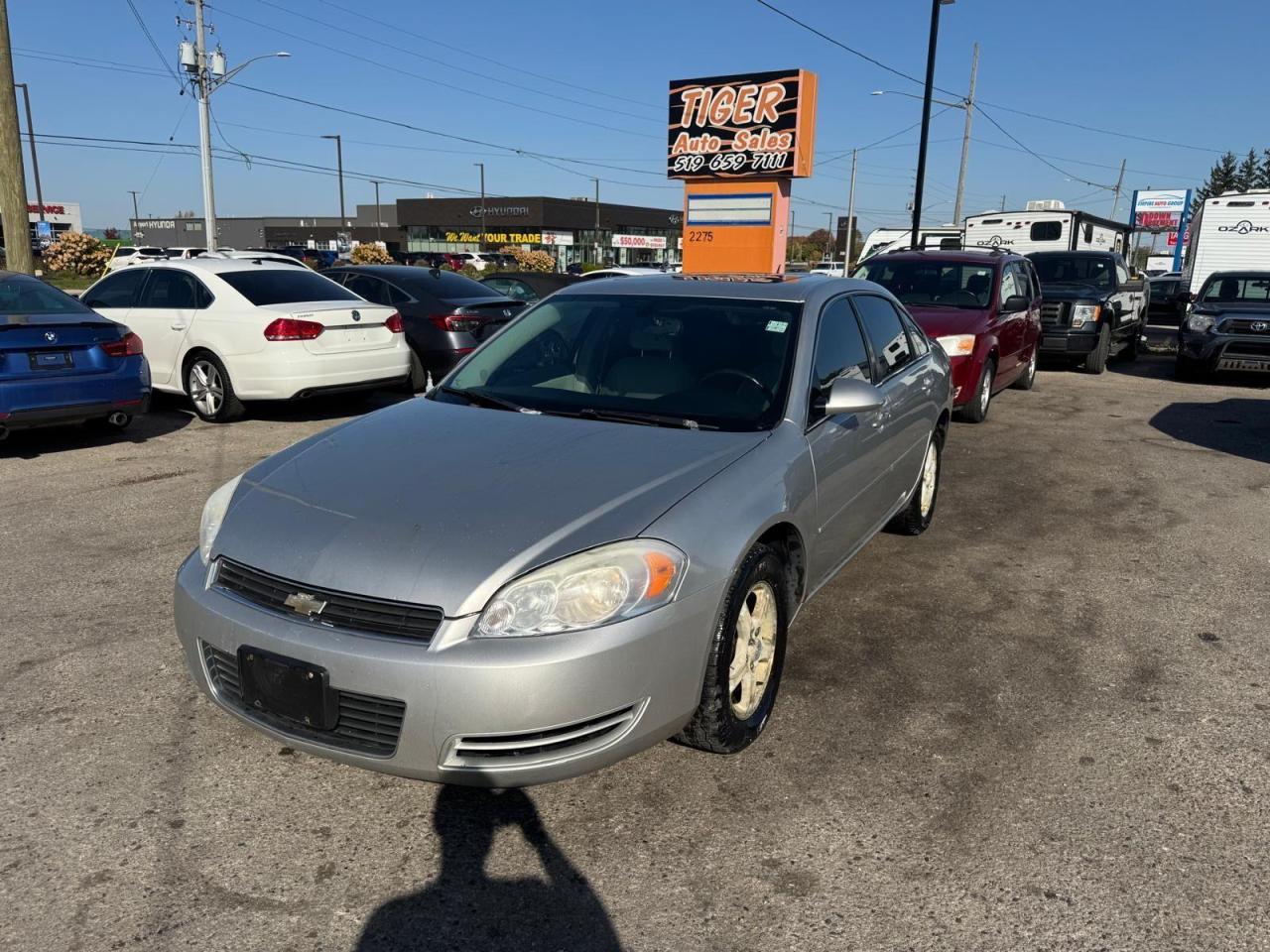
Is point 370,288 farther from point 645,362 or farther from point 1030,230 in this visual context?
point 1030,230

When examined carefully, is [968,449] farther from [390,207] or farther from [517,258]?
[390,207]

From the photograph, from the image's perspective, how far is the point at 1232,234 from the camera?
1850 centimetres

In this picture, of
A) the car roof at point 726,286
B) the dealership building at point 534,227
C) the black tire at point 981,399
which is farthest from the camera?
the dealership building at point 534,227

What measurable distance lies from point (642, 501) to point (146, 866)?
5.66ft

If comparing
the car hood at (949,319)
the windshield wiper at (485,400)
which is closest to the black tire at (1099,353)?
the car hood at (949,319)

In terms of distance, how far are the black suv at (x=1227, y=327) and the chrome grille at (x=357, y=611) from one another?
13.0m

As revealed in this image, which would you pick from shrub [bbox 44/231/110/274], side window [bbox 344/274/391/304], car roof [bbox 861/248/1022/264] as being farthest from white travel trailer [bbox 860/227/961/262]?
shrub [bbox 44/231/110/274]

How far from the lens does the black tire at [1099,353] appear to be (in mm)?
13914

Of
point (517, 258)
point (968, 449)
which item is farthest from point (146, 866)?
point (517, 258)

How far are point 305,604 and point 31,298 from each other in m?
6.58

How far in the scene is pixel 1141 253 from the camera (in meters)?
75.0

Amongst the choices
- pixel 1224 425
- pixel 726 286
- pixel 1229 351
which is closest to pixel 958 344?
pixel 1224 425

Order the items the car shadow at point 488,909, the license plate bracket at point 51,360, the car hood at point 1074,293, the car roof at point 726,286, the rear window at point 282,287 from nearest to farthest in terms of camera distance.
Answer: the car shadow at point 488,909 → the car roof at point 726,286 → the license plate bracket at point 51,360 → the rear window at point 282,287 → the car hood at point 1074,293

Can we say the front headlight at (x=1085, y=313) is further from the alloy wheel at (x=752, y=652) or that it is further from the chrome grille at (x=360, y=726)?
the chrome grille at (x=360, y=726)
